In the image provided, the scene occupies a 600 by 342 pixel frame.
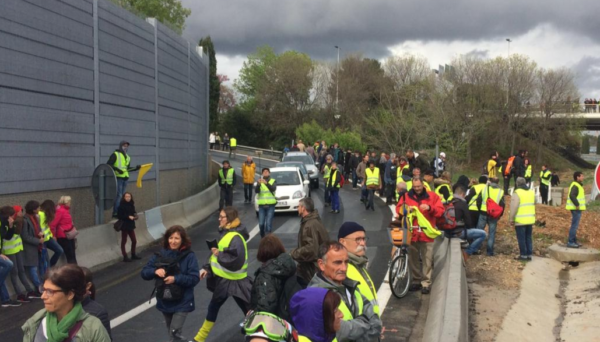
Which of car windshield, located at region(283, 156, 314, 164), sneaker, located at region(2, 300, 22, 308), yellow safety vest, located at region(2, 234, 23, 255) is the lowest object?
sneaker, located at region(2, 300, 22, 308)

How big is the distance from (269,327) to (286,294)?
1.84 meters

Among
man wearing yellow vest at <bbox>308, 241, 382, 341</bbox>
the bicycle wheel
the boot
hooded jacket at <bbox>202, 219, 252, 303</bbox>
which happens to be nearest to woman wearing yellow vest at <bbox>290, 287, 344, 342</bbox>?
man wearing yellow vest at <bbox>308, 241, 382, 341</bbox>

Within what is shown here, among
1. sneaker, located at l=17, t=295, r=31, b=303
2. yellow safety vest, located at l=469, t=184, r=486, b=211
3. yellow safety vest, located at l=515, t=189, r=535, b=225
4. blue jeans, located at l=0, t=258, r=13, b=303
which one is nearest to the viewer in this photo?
blue jeans, located at l=0, t=258, r=13, b=303

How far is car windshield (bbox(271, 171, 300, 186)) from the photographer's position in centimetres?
2108

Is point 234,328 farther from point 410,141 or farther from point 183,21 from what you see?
point 183,21

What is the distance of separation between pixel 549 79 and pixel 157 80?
46075 mm

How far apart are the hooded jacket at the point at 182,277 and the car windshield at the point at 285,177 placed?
14.4m

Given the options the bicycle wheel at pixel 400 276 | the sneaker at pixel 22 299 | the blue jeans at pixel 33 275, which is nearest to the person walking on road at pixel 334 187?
the bicycle wheel at pixel 400 276

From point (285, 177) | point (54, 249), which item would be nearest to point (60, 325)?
point (54, 249)

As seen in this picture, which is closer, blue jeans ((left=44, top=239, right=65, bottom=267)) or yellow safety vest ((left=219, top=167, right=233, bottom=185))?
blue jeans ((left=44, top=239, right=65, bottom=267))

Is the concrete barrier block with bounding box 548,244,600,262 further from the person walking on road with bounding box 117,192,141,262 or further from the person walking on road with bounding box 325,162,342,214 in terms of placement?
the person walking on road with bounding box 117,192,141,262

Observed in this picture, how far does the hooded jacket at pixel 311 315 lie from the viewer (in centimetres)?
370

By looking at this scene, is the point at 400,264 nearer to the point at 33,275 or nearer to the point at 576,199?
the point at 33,275

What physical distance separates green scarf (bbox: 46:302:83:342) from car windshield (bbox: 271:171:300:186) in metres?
17.1
